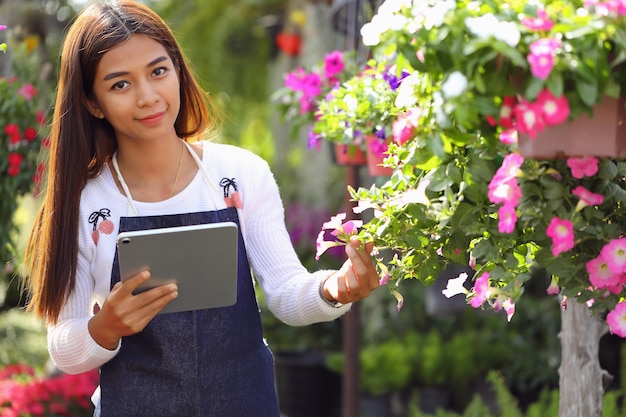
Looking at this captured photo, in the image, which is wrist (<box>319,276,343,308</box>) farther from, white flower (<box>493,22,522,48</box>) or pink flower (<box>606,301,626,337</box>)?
white flower (<box>493,22,522,48</box>)

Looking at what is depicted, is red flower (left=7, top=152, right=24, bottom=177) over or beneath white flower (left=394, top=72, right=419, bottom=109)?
beneath

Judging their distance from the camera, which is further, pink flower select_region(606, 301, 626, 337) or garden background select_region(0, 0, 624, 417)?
garden background select_region(0, 0, 624, 417)

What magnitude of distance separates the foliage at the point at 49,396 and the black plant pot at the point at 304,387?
116cm

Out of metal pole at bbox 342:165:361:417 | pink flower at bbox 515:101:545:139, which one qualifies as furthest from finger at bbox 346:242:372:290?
metal pole at bbox 342:165:361:417

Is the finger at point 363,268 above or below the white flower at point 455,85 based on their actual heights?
below

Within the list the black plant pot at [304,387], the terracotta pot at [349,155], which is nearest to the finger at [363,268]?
the terracotta pot at [349,155]

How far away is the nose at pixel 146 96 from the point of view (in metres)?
1.62

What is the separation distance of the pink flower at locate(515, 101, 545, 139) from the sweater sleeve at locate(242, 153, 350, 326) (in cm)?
65

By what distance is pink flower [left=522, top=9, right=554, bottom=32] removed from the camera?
1056 mm

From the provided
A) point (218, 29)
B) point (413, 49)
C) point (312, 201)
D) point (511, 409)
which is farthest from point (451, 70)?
point (218, 29)

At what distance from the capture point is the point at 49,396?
10.2ft

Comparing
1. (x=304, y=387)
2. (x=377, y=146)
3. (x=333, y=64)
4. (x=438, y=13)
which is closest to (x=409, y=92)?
(x=438, y=13)

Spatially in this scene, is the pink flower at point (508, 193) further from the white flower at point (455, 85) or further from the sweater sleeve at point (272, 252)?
the sweater sleeve at point (272, 252)

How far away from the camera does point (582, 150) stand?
114 centimetres
